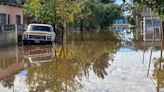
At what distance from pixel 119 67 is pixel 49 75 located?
4.25 metres

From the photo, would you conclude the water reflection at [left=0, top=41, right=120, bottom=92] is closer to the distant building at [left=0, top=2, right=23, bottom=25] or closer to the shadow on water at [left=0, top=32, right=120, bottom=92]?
the shadow on water at [left=0, top=32, right=120, bottom=92]

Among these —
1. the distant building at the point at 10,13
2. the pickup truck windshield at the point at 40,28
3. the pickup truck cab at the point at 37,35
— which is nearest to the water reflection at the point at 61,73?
the pickup truck cab at the point at 37,35

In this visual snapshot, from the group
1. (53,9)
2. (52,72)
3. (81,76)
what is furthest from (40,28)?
(81,76)

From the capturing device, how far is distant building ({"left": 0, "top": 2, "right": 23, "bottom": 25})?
39.1m

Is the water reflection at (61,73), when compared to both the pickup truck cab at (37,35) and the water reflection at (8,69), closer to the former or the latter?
the water reflection at (8,69)

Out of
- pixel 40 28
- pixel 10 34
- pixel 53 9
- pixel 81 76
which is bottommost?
pixel 81 76


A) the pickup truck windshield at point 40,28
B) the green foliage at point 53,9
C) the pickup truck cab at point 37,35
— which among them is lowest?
the pickup truck cab at point 37,35

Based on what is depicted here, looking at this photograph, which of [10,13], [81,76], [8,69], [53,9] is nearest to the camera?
[81,76]

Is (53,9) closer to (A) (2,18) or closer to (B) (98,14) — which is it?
(A) (2,18)

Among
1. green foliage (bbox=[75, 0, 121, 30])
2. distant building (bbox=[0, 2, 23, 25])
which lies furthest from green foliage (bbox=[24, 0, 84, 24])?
green foliage (bbox=[75, 0, 121, 30])

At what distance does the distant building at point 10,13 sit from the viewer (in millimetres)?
39125

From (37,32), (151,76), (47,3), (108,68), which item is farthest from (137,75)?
(47,3)

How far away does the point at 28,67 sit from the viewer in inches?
730

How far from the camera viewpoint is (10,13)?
137 ft
